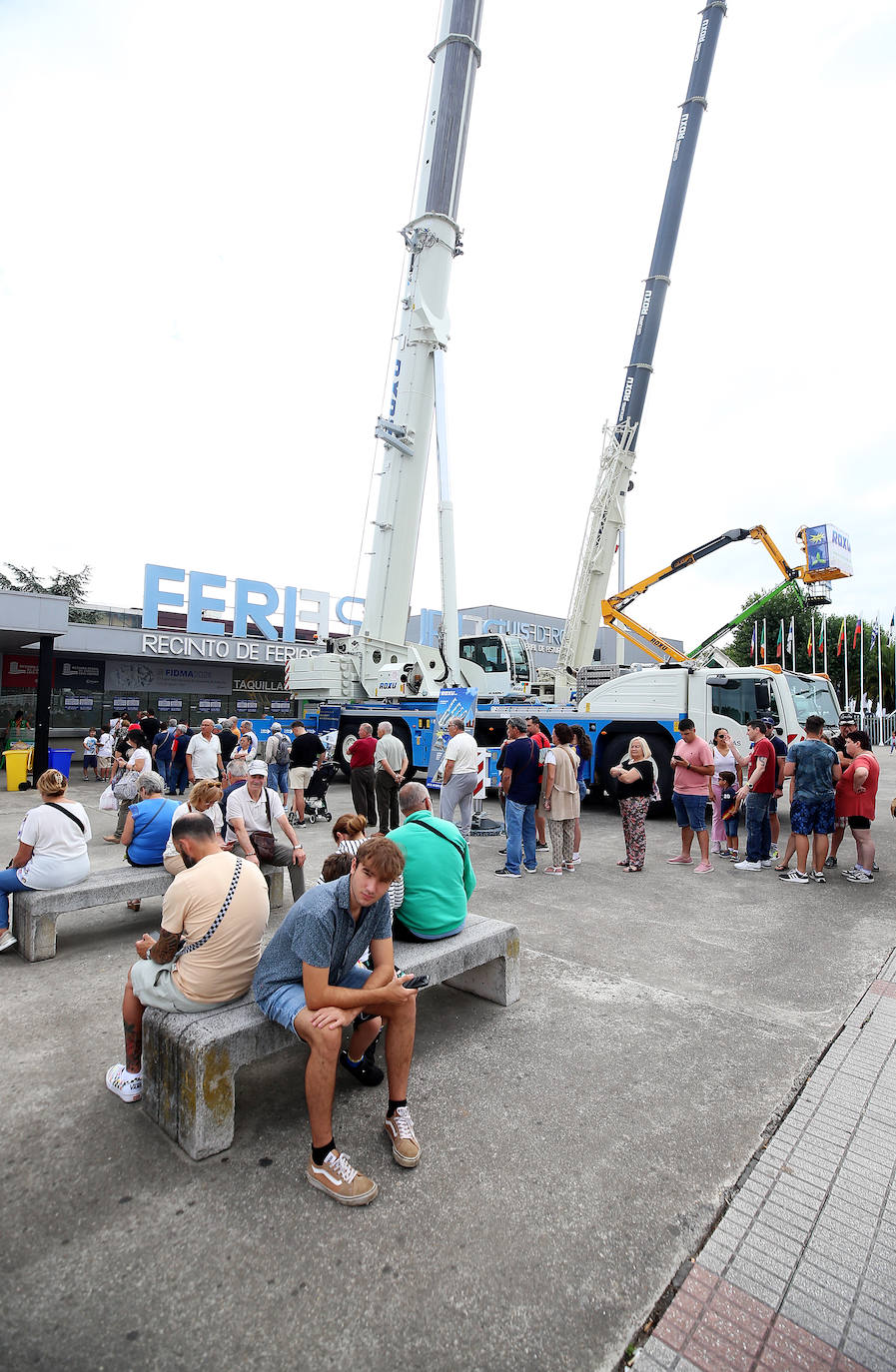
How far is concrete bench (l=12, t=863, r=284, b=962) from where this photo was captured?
4.79m

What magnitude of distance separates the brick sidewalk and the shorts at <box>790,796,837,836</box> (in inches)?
183

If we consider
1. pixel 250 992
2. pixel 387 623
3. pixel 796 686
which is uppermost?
pixel 387 623

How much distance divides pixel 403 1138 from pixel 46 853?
140 inches

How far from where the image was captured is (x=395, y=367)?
15.1 m

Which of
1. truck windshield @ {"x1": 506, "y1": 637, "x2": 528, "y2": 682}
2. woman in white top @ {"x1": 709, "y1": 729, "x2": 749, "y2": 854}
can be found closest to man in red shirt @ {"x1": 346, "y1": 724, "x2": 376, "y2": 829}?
woman in white top @ {"x1": 709, "y1": 729, "x2": 749, "y2": 854}

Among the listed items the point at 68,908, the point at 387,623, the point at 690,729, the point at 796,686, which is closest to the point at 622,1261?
the point at 68,908

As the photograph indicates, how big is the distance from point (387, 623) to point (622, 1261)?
1381cm

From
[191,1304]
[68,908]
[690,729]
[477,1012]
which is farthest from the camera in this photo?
[690,729]

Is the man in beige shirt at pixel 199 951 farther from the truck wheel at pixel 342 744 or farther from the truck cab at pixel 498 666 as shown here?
the truck wheel at pixel 342 744

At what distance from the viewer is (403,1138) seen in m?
2.73

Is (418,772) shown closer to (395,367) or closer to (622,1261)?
(395,367)

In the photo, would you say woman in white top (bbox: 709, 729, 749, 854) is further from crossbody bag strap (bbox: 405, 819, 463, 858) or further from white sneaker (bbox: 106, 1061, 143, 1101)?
white sneaker (bbox: 106, 1061, 143, 1101)

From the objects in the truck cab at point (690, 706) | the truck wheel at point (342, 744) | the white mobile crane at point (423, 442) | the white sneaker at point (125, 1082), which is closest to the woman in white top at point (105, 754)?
the white mobile crane at point (423, 442)

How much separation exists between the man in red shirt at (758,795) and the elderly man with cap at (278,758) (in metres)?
6.58
